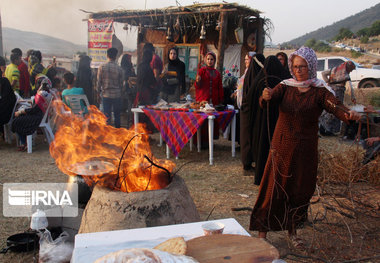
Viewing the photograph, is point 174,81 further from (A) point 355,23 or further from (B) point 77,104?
(A) point 355,23

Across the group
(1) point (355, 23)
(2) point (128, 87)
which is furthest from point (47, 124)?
(1) point (355, 23)

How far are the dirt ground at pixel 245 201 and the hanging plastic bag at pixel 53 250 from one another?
1.22 feet

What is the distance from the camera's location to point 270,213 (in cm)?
314

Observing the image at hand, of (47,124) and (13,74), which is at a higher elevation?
(13,74)

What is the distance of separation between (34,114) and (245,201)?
4.95m

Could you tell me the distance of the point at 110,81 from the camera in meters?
7.75

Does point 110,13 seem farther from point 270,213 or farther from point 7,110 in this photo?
point 270,213

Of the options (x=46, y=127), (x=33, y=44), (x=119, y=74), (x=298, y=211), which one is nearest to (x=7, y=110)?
(x=46, y=127)

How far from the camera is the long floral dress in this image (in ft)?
9.58

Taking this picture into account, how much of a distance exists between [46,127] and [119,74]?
2.03 meters

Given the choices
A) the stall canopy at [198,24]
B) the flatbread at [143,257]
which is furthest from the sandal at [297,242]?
the stall canopy at [198,24]

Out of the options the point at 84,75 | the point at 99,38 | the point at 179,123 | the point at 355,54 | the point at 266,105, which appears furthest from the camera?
the point at 355,54

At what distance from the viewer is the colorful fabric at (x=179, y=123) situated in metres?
6.00

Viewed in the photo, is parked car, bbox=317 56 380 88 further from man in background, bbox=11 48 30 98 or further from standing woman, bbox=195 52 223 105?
man in background, bbox=11 48 30 98
